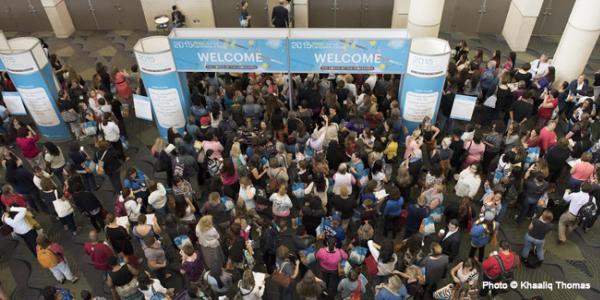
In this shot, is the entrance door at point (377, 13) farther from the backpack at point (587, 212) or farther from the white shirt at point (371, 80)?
the backpack at point (587, 212)

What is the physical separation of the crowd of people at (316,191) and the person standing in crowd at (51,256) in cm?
2

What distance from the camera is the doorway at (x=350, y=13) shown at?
1230 cm

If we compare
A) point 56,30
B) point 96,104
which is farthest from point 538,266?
point 56,30

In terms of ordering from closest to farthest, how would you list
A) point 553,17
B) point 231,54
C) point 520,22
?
point 231,54
point 520,22
point 553,17

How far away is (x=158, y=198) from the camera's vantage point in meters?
6.35

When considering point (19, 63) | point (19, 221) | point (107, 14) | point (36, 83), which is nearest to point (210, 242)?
point (19, 221)

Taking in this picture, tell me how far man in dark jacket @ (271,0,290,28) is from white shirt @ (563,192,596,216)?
776cm

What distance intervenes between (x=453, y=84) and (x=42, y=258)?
7.12 metres

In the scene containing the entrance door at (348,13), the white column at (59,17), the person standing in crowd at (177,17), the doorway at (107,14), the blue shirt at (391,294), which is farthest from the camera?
the doorway at (107,14)

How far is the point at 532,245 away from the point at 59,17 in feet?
41.8

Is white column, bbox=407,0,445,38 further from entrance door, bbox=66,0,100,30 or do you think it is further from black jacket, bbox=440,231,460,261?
entrance door, bbox=66,0,100,30

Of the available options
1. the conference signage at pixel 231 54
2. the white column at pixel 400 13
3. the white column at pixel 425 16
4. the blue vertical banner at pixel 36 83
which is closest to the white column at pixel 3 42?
the blue vertical banner at pixel 36 83

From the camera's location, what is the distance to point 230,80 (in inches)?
377

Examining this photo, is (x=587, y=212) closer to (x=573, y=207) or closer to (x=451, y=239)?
(x=573, y=207)
